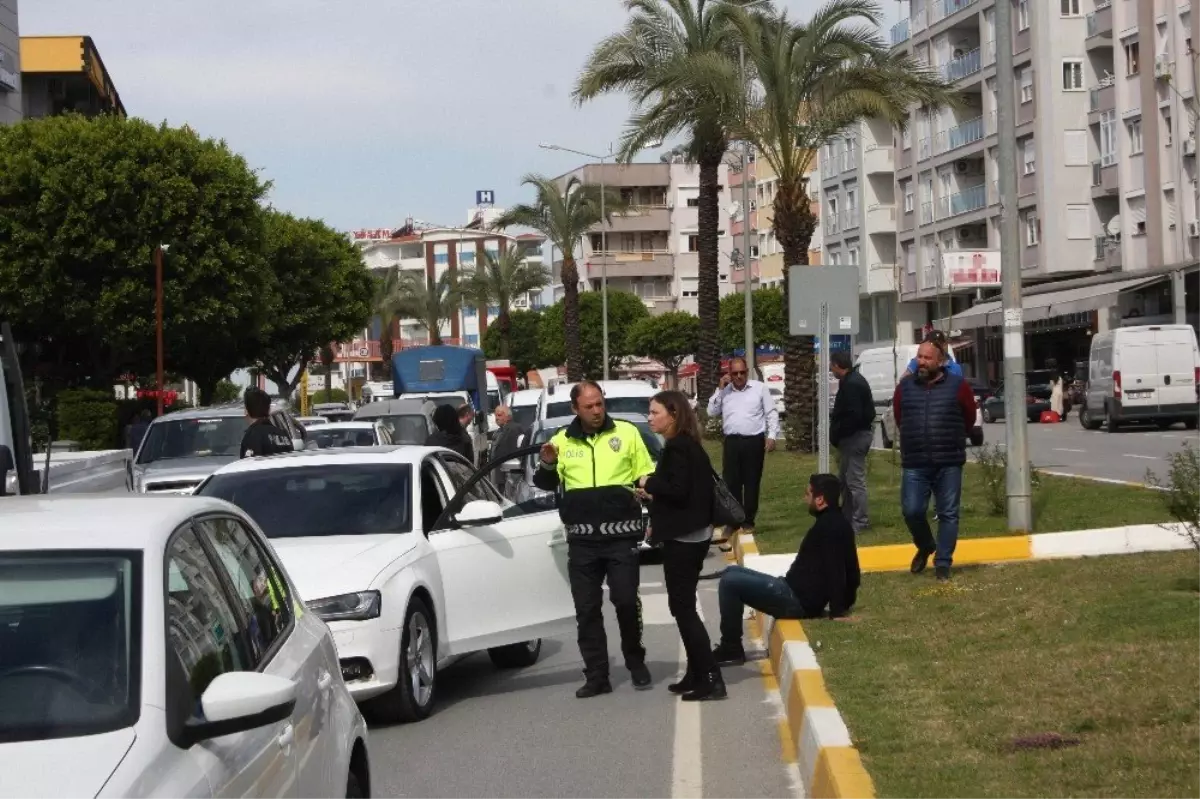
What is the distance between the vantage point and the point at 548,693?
1103 centimetres

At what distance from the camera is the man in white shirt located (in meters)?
18.9

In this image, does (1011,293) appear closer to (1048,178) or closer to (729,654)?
(729,654)

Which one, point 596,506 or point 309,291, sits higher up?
point 309,291

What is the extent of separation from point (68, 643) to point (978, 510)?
15854mm

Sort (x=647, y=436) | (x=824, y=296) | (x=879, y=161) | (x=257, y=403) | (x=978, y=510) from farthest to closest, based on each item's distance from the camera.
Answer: (x=879, y=161)
(x=647, y=436)
(x=978, y=510)
(x=824, y=296)
(x=257, y=403)

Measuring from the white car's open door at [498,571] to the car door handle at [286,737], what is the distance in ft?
18.1

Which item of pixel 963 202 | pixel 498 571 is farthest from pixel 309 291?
pixel 498 571

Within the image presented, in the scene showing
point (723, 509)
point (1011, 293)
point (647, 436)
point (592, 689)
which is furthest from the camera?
point (647, 436)

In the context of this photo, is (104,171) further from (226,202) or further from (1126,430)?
(1126,430)

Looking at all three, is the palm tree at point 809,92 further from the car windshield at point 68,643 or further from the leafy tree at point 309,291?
the leafy tree at point 309,291

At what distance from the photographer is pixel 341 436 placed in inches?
1021

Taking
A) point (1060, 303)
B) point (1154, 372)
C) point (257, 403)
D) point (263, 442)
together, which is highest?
point (1060, 303)

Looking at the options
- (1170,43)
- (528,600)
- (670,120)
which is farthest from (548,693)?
(1170,43)

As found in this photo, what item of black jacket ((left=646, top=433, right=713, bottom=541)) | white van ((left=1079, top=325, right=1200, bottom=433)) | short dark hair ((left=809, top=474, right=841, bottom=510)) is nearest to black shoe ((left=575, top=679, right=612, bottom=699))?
black jacket ((left=646, top=433, right=713, bottom=541))
